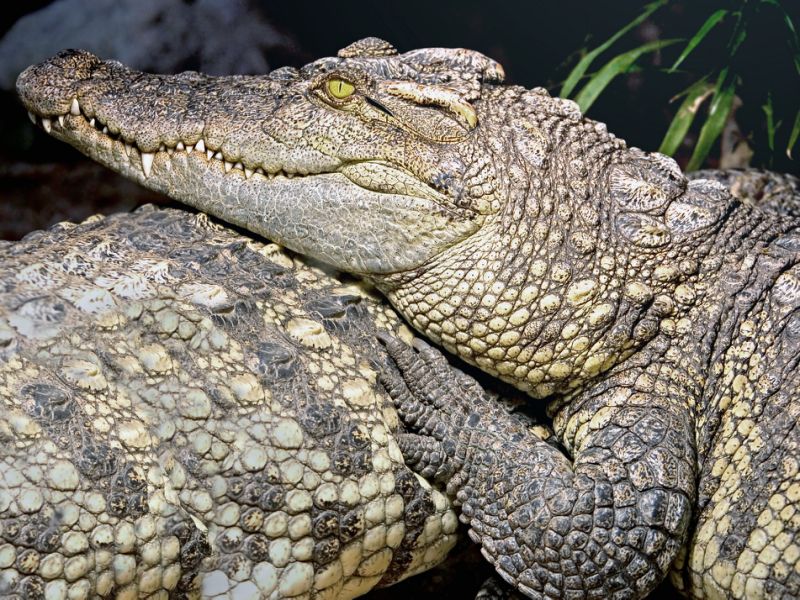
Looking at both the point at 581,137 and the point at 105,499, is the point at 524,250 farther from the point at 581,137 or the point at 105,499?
the point at 105,499

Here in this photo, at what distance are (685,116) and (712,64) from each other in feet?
0.69

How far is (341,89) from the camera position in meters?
2.68

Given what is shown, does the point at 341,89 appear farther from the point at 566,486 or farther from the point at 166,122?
the point at 566,486

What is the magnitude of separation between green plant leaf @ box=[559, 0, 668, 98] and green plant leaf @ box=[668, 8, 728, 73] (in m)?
0.17

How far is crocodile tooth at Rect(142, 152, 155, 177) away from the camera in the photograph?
2771mm

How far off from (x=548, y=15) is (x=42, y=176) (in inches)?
71.4

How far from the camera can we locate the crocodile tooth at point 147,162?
2.77 meters

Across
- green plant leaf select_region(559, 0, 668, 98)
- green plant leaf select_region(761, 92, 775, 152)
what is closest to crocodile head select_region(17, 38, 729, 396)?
green plant leaf select_region(559, 0, 668, 98)

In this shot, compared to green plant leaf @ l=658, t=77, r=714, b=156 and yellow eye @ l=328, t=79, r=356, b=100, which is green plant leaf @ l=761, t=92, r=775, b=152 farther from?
yellow eye @ l=328, t=79, r=356, b=100

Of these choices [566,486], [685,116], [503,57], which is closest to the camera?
[566,486]

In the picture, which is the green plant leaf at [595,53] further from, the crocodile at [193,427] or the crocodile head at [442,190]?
the crocodile at [193,427]

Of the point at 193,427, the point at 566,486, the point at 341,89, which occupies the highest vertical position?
the point at 341,89

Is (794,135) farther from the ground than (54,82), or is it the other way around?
(794,135)

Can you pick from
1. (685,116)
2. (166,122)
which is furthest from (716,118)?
(166,122)
